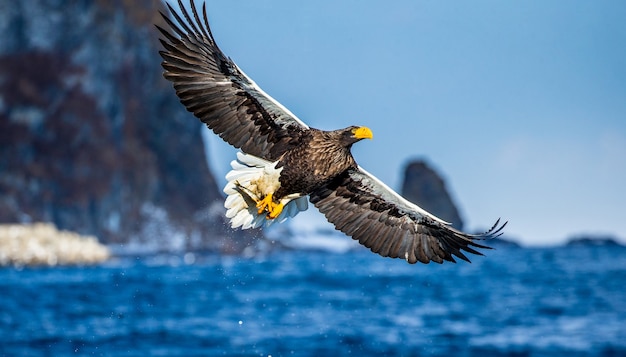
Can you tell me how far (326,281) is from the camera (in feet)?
140

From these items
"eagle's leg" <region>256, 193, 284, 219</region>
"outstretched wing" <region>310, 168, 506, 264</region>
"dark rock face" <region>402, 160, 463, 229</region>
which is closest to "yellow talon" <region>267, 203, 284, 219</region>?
"eagle's leg" <region>256, 193, 284, 219</region>

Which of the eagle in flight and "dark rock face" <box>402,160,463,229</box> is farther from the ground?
"dark rock face" <box>402,160,463,229</box>

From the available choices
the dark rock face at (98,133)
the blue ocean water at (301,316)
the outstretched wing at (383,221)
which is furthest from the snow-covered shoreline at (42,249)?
the outstretched wing at (383,221)

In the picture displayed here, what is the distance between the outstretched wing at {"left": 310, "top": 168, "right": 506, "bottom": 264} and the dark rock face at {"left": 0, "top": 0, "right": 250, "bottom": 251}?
194 feet

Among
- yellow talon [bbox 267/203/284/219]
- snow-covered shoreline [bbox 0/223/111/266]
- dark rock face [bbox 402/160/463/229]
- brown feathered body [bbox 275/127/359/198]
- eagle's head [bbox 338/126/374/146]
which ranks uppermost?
dark rock face [bbox 402/160/463/229]

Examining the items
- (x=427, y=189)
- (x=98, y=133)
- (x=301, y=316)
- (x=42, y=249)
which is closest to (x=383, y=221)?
(x=301, y=316)

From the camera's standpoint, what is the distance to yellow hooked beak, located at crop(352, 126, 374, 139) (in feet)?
24.8

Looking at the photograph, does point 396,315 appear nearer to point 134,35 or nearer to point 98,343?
point 98,343

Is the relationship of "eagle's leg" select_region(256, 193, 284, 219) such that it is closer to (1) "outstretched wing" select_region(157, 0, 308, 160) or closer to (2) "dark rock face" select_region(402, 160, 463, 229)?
(1) "outstretched wing" select_region(157, 0, 308, 160)

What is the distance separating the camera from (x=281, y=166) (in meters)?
→ 7.80

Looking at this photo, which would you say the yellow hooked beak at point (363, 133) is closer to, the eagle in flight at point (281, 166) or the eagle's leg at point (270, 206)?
the eagle in flight at point (281, 166)

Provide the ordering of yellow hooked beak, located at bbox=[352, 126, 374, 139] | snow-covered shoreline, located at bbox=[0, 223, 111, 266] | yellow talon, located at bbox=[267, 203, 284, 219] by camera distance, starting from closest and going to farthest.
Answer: yellow hooked beak, located at bbox=[352, 126, 374, 139]
yellow talon, located at bbox=[267, 203, 284, 219]
snow-covered shoreline, located at bbox=[0, 223, 111, 266]

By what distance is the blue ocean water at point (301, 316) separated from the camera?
1909 cm

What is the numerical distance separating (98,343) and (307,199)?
469 inches
